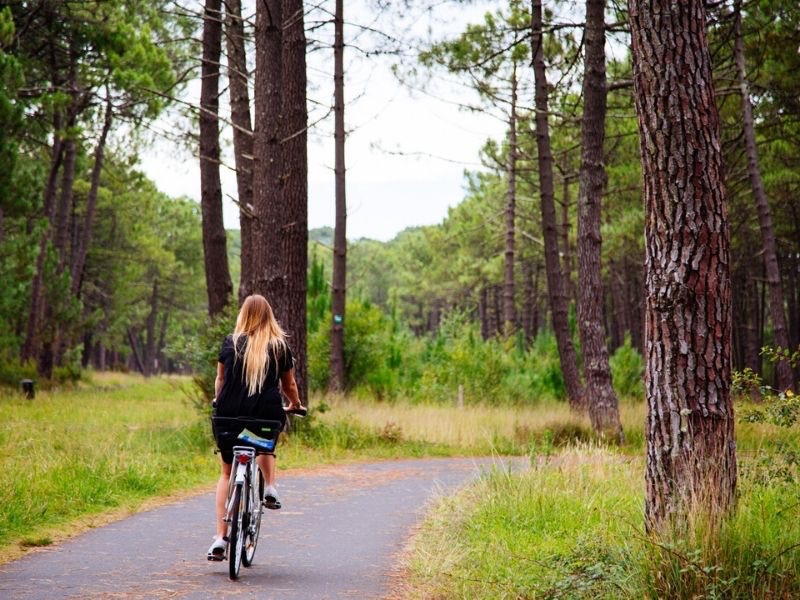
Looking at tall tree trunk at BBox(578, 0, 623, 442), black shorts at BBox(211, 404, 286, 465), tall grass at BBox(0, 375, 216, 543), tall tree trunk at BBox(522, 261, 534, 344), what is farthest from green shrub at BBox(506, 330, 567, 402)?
tall tree trunk at BBox(522, 261, 534, 344)

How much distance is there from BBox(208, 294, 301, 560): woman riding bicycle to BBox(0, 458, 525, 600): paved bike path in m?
0.49

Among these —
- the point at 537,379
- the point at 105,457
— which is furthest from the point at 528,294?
the point at 105,457

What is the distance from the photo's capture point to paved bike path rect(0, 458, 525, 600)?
664 cm

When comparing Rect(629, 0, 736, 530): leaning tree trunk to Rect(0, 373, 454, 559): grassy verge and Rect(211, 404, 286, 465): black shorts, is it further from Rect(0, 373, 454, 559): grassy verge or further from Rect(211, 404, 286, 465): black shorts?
Rect(0, 373, 454, 559): grassy verge

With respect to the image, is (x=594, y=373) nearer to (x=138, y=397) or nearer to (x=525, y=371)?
(x=525, y=371)

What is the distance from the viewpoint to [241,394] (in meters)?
7.09

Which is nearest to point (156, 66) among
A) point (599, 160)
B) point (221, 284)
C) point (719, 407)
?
point (221, 284)

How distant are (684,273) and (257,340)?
121 inches

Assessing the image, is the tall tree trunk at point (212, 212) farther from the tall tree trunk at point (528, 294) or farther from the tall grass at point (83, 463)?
the tall tree trunk at point (528, 294)

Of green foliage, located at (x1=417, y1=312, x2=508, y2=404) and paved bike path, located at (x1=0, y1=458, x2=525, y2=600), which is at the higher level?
green foliage, located at (x1=417, y1=312, x2=508, y2=404)

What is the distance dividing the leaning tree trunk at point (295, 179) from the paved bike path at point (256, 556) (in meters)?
3.78

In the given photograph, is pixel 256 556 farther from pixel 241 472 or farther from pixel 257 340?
pixel 257 340

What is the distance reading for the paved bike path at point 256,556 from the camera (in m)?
6.64

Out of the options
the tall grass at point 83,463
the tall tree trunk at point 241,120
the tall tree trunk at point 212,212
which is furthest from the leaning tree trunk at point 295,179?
the tall tree trunk at point 212,212
